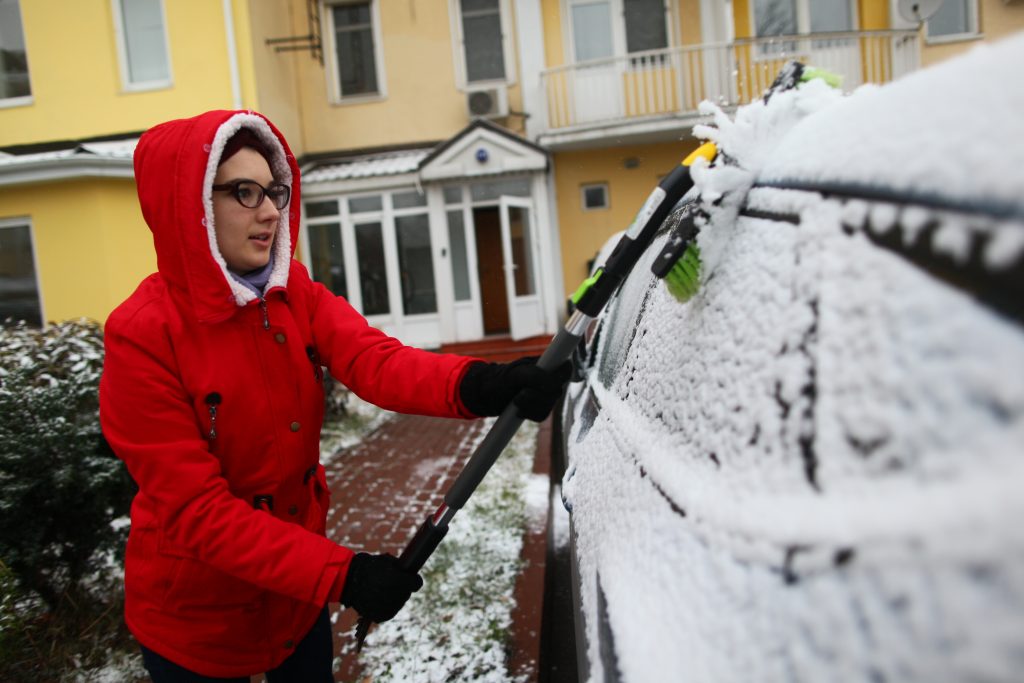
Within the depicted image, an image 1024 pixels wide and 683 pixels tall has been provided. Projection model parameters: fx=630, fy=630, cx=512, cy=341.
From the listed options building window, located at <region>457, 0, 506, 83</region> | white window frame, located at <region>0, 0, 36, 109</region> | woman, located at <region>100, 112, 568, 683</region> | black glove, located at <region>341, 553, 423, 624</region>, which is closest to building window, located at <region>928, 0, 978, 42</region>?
building window, located at <region>457, 0, 506, 83</region>

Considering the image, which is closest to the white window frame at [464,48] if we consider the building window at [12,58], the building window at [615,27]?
the building window at [615,27]

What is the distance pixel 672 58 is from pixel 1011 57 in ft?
39.4

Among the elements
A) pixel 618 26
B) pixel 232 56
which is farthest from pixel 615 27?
pixel 232 56

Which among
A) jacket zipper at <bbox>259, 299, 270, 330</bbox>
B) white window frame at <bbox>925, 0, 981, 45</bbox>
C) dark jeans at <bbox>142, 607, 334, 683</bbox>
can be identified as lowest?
dark jeans at <bbox>142, 607, 334, 683</bbox>

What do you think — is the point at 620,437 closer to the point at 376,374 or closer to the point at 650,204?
the point at 650,204

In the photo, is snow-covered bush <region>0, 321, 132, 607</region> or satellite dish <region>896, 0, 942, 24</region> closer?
snow-covered bush <region>0, 321, 132, 607</region>

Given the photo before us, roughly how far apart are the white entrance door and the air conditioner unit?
1.75 meters

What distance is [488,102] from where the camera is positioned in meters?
11.8

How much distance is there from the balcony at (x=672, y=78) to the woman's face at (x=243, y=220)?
10259 mm

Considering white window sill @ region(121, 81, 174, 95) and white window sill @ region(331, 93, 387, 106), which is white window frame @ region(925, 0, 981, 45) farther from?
white window sill @ region(121, 81, 174, 95)

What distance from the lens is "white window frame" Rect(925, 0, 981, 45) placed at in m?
8.43

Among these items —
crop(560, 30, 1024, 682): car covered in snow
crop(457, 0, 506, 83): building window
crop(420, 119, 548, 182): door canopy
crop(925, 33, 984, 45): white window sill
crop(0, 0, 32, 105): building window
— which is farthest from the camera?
crop(457, 0, 506, 83): building window

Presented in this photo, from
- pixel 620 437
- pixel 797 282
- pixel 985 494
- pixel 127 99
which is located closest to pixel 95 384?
pixel 620 437

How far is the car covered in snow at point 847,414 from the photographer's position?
48 cm
